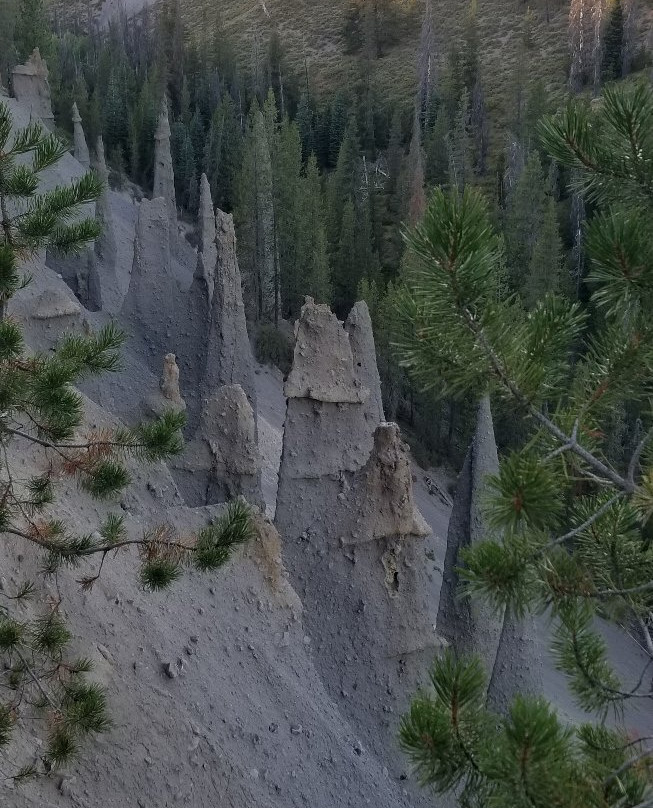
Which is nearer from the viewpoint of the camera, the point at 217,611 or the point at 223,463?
the point at 217,611

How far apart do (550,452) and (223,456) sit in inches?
325

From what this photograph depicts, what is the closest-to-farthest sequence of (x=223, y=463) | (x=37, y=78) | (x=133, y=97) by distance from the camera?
(x=223, y=463)
(x=37, y=78)
(x=133, y=97)

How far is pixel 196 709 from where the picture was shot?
8.56 meters

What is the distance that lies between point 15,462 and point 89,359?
3778 millimetres

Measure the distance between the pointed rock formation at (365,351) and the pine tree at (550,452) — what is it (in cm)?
926

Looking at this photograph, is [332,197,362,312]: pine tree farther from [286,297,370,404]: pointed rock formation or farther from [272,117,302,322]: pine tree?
[286,297,370,404]: pointed rock formation

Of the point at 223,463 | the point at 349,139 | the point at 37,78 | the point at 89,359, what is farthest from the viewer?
the point at 349,139

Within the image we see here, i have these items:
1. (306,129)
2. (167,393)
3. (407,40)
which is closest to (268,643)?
(167,393)

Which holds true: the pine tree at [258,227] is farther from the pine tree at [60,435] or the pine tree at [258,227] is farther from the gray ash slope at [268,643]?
the pine tree at [60,435]

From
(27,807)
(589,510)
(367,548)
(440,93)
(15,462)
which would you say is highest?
(589,510)

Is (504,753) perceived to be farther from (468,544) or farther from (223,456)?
(223,456)

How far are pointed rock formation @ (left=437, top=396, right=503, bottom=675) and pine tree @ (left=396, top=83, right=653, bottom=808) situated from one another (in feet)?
21.5

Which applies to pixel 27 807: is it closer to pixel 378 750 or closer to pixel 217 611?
pixel 217 611

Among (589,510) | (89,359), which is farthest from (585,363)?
(89,359)
